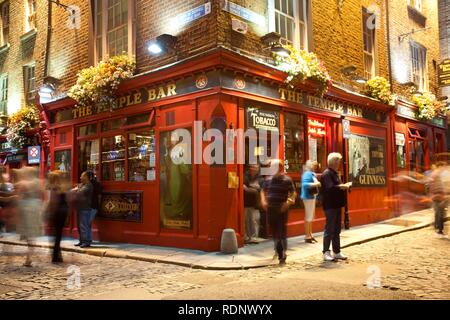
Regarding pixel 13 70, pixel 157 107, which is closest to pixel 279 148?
pixel 157 107

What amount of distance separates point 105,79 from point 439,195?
876 centimetres

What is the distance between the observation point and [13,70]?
16625mm

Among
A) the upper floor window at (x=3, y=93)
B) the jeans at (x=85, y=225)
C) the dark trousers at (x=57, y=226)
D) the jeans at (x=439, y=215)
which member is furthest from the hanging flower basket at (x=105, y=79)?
the jeans at (x=439, y=215)

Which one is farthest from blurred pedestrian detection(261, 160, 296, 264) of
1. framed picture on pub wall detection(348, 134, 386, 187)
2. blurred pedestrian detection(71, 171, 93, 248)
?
framed picture on pub wall detection(348, 134, 386, 187)

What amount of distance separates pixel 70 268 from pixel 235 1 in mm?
6786

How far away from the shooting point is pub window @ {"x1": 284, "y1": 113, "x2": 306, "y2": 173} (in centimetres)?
1119

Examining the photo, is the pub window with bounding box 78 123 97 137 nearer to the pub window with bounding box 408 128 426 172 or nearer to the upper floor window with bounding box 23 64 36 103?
the upper floor window with bounding box 23 64 36 103

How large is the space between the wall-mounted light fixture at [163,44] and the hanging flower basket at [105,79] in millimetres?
958

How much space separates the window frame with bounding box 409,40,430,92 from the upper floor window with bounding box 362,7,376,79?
3.46 meters

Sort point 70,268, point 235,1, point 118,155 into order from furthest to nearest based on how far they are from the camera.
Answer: point 118,155 → point 235,1 → point 70,268

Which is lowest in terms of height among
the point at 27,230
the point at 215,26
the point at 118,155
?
the point at 27,230

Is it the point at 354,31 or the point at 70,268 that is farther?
the point at 354,31

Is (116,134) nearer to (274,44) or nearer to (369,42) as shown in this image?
(274,44)

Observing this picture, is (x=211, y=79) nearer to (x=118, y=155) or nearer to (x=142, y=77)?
(x=142, y=77)
